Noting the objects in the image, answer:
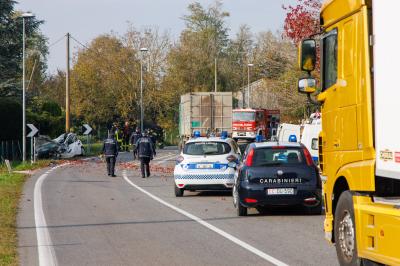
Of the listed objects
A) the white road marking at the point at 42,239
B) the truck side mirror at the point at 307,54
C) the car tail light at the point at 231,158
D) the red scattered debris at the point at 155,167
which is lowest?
the white road marking at the point at 42,239

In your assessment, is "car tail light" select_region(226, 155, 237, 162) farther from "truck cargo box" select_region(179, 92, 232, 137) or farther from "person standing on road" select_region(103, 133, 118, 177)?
"truck cargo box" select_region(179, 92, 232, 137)

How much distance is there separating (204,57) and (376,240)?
7833cm

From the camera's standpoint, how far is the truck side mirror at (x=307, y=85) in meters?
11.1

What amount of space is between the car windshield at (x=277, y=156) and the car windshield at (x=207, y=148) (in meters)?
4.79

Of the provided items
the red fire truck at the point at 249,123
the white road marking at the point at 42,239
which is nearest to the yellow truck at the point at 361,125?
the white road marking at the point at 42,239

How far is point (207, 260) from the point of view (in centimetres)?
1098

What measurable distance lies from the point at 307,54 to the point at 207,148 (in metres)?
11.2

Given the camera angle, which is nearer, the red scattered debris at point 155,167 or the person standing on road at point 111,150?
the person standing on road at point 111,150

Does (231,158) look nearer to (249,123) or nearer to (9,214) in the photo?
(9,214)

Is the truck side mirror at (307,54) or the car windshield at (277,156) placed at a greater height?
the truck side mirror at (307,54)

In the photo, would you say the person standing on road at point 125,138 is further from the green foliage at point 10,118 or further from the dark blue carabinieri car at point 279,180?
the dark blue carabinieri car at point 279,180

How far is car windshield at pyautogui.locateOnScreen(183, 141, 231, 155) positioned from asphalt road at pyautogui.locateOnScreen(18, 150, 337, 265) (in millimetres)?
1184

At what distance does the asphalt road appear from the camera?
11.2m

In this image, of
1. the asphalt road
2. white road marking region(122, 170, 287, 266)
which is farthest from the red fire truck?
white road marking region(122, 170, 287, 266)
